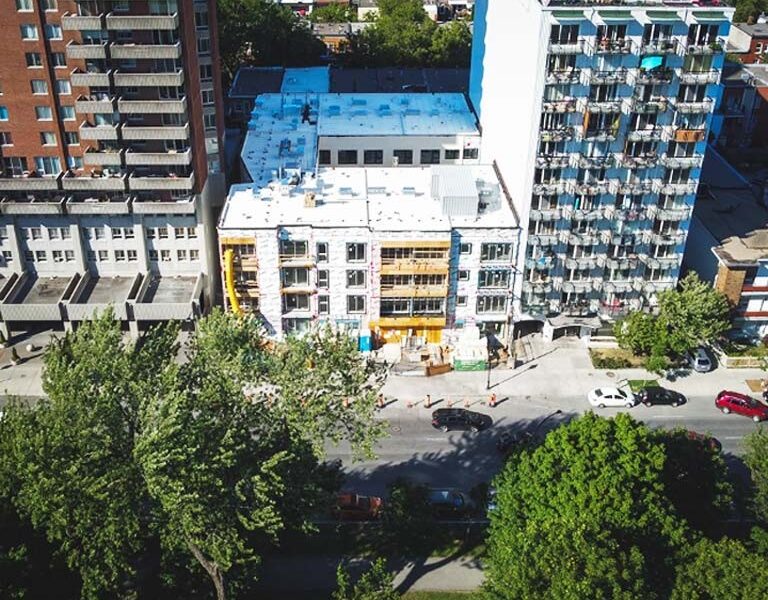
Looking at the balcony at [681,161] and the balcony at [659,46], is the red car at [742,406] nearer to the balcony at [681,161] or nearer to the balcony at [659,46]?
the balcony at [681,161]

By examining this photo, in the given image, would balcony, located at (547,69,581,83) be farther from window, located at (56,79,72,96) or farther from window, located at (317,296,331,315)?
window, located at (56,79,72,96)

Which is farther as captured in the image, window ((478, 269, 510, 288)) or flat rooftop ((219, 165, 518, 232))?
window ((478, 269, 510, 288))

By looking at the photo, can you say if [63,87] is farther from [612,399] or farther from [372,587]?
[612,399]

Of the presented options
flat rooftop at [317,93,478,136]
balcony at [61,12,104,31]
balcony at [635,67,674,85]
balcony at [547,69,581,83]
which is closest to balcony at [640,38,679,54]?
balcony at [635,67,674,85]

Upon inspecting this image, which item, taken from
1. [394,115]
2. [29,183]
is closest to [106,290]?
[29,183]

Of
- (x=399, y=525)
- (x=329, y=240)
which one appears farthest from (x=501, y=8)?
(x=399, y=525)

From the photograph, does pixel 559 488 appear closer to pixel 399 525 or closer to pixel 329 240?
pixel 399 525
